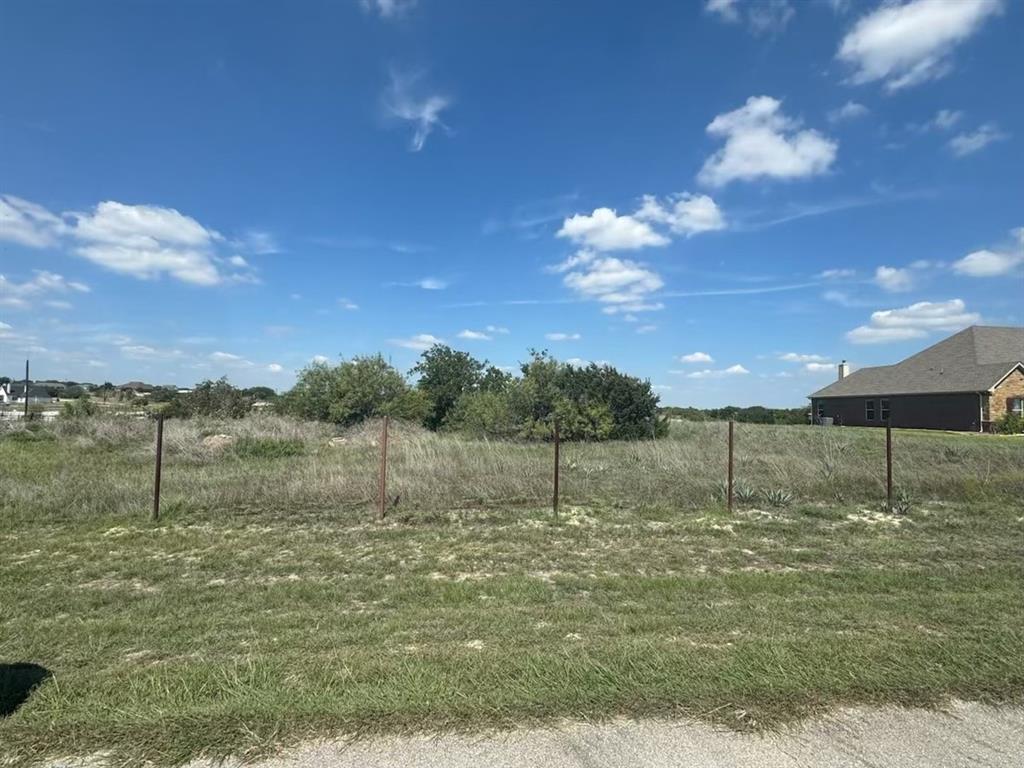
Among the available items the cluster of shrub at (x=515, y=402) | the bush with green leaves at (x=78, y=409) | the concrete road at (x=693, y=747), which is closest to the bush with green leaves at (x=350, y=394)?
the cluster of shrub at (x=515, y=402)

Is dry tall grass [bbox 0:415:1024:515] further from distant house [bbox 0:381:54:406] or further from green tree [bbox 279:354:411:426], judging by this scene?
distant house [bbox 0:381:54:406]

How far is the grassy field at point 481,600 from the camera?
2.93 metres

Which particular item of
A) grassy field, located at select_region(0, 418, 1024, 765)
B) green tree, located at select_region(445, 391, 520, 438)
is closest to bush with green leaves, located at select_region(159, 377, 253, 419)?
green tree, located at select_region(445, 391, 520, 438)

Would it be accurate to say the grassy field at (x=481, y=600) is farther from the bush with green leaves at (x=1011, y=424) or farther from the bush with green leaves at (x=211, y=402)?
the bush with green leaves at (x=1011, y=424)

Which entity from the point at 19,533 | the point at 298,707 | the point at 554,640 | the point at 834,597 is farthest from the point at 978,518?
the point at 19,533

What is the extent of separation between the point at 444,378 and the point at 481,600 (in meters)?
28.4

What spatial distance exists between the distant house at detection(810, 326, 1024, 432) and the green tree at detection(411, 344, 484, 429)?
22.4 meters

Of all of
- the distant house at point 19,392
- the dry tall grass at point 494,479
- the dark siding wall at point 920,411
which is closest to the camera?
the dry tall grass at point 494,479

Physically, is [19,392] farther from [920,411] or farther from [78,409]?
[920,411]

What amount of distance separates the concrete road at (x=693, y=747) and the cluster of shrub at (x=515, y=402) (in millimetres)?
17726

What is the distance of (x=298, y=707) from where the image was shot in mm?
2854

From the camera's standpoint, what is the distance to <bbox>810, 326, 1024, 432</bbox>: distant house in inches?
1219

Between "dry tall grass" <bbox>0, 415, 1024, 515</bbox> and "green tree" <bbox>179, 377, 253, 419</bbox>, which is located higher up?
"green tree" <bbox>179, 377, 253, 419</bbox>

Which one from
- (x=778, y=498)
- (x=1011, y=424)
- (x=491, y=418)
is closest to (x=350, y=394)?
(x=491, y=418)
